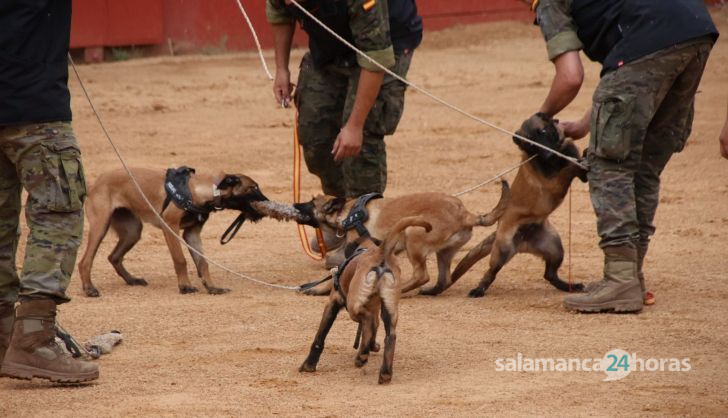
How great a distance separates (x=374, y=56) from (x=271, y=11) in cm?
139

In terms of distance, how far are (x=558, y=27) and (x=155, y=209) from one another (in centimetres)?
303

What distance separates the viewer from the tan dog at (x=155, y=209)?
830 cm

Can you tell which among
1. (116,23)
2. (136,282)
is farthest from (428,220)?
(116,23)

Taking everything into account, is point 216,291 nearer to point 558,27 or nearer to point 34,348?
point 34,348

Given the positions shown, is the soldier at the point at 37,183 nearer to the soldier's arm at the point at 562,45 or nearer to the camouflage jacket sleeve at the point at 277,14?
the soldier's arm at the point at 562,45

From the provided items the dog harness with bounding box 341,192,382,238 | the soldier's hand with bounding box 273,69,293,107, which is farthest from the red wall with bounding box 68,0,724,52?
the dog harness with bounding box 341,192,382,238

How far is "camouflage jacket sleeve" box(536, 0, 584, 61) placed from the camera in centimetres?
709

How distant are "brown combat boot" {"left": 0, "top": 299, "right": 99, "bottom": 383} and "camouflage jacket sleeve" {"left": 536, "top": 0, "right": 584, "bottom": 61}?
10.2ft

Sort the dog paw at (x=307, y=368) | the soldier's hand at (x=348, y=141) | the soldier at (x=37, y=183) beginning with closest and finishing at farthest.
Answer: the soldier at (x=37, y=183) < the dog paw at (x=307, y=368) < the soldier's hand at (x=348, y=141)

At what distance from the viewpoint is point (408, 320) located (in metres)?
7.36

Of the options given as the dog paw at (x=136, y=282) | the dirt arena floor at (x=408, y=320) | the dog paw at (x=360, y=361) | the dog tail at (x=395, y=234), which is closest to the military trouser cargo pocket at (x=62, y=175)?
the dirt arena floor at (x=408, y=320)

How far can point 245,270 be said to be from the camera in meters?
9.06

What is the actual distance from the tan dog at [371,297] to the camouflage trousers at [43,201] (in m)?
1.26

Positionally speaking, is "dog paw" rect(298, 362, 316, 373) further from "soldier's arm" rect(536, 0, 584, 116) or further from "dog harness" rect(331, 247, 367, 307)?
"soldier's arm" rect(536, 0, 584, 116)
